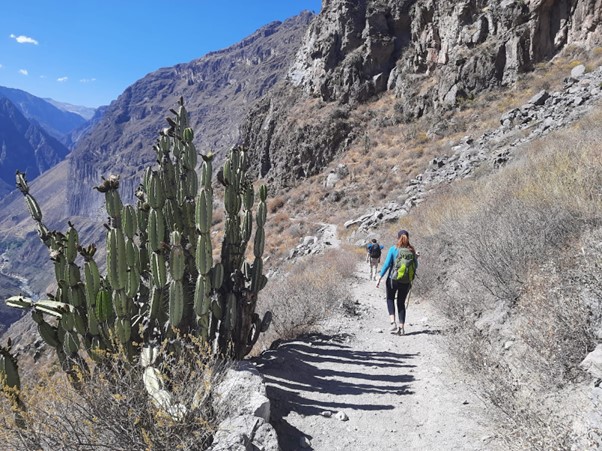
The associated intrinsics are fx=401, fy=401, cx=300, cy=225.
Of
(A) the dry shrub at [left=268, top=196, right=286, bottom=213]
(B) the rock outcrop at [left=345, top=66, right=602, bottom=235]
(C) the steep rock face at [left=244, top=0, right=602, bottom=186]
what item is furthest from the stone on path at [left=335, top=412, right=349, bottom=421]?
(A) the dry shrub at [left=268, top=196, right=286, bottom=213]

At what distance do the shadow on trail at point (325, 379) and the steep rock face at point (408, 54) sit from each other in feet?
96.9

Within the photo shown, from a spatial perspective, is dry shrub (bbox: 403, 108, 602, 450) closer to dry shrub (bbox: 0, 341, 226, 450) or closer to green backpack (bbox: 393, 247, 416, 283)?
green backpack (bbox: 393, 247, 416, 283)

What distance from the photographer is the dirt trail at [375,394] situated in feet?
11.6

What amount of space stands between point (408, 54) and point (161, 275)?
40.0 m

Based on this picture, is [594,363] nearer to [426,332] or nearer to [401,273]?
[401,273]

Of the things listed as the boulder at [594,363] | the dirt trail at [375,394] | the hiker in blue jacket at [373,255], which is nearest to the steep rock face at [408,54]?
the hiker in blue jacket at [373,255]

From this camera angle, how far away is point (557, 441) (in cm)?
217

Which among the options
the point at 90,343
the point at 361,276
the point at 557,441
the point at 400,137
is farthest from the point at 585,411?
the point at 400,137

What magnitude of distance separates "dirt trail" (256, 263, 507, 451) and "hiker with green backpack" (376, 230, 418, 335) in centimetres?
35

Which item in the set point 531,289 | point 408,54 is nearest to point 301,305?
point 531,289

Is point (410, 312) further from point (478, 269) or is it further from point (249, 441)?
point (249, 441)

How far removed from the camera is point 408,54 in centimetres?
3844

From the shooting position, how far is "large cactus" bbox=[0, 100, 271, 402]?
4008mm

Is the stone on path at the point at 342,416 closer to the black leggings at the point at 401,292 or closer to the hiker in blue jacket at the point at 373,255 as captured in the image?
the black leggings at the point at 401,292
